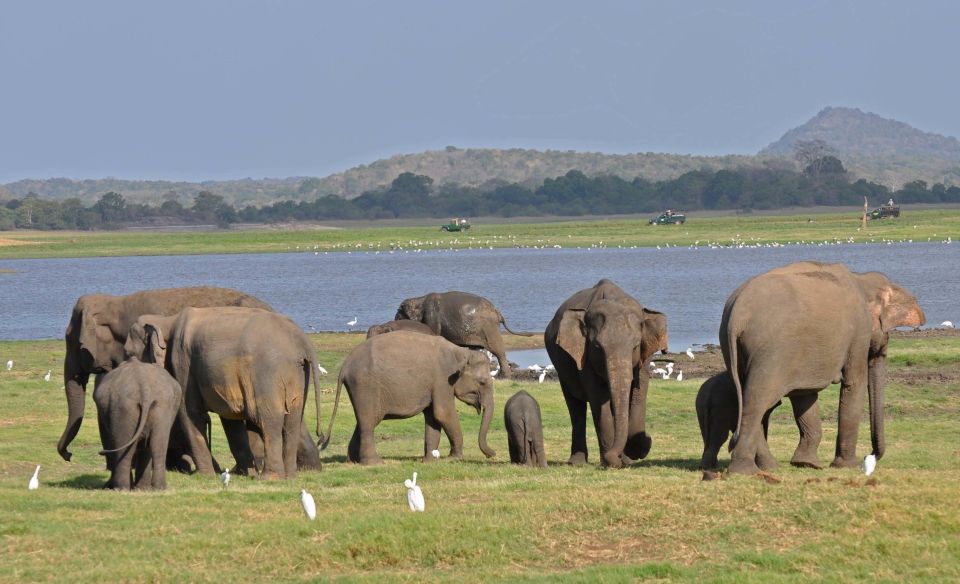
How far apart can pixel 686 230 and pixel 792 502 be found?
382ft

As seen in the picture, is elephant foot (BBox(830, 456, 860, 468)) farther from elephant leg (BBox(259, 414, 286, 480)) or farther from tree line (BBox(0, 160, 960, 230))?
tree line (BBox(0, 160, 960, 230))

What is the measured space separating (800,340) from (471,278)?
6155 cm

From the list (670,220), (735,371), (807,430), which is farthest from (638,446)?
(670,220)

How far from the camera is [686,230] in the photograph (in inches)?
5069

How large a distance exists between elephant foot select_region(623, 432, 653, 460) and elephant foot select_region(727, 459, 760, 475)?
2.49 m

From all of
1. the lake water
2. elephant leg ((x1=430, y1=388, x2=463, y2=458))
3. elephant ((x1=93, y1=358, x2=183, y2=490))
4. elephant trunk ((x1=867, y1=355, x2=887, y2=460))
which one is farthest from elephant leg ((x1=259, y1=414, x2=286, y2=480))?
the lake water

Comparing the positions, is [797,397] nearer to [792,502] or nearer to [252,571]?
[792,502]

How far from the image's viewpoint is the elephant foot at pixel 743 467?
1560 centimetres

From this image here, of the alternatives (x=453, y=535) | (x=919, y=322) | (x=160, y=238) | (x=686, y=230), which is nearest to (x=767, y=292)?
(x=919, y=322)

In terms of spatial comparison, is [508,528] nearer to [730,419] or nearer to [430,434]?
[730,419]

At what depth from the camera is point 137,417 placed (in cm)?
1584

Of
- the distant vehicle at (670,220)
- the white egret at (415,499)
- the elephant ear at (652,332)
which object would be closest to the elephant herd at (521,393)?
the elephant ear at (652,332)

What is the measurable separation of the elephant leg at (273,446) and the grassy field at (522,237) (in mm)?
86368

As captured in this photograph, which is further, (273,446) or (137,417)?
(273,446)
